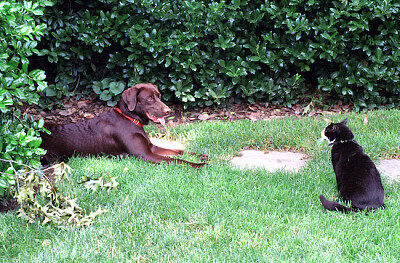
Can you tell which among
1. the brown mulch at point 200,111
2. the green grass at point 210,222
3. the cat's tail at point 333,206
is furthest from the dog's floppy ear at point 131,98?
the cat's tail at point 333,206

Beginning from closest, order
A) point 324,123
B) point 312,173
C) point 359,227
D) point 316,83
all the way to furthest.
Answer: point 359,227
point 312,173
point 324,123
point 316,83

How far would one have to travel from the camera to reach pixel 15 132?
3.60m

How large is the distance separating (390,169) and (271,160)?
1.22m

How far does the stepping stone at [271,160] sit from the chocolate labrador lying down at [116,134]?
0.77 m

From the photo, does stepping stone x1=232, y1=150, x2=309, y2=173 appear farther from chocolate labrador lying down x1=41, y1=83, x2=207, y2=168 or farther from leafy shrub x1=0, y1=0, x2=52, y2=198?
leafy shrub x1=0, y1=0, x2=52, y2=198

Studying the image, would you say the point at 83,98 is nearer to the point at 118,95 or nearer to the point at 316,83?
the point at 118,95

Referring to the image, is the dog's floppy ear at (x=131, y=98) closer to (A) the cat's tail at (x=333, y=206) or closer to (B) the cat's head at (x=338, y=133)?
(B) the cat's head at (x=338, y=133)

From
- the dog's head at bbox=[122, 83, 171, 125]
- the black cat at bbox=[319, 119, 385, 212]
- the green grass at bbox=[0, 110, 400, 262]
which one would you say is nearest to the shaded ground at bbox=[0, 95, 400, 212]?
the dog's head at bbox=[122, 83, 171, 125]

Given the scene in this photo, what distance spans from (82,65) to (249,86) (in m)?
2.78

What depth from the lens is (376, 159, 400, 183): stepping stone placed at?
4169 millimetres

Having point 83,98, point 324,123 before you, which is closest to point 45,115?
point 83,98

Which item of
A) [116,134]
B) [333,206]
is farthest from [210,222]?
[116,134]

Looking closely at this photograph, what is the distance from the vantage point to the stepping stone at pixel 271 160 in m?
4.57

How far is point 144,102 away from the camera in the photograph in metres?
4.95
